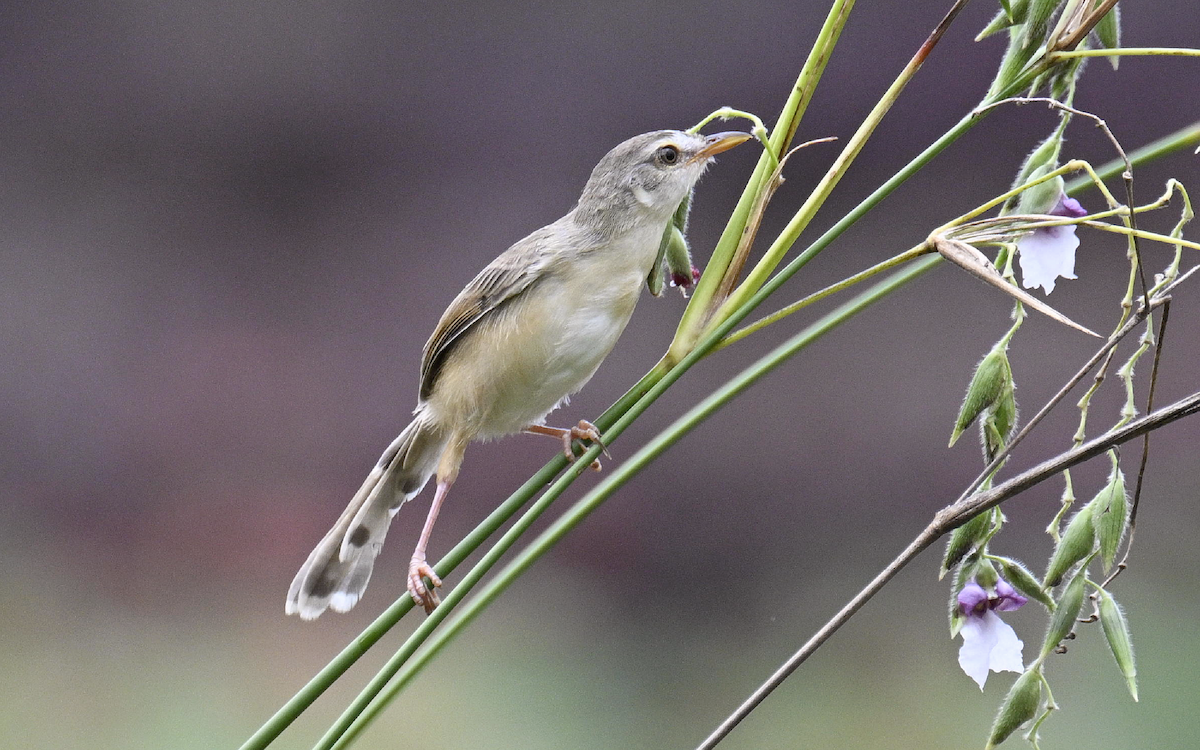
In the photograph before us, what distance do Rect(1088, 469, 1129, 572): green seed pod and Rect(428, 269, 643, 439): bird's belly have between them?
0.67m

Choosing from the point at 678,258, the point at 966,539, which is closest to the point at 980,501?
the point at 966,539

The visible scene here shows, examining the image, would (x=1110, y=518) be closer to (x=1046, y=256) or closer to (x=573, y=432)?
(x=1046, y=256)

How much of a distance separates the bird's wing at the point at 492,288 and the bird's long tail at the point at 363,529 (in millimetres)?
130

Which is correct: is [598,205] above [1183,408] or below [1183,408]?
above

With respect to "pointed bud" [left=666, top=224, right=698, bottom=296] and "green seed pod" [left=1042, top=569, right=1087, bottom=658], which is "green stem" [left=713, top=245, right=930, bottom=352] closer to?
"pointed bud" [left=666, top=224, right=698, bottom=296]

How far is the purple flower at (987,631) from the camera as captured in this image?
2.78 feet

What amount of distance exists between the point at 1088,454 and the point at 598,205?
881 millimetres

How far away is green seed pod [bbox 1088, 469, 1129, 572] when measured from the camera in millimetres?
857

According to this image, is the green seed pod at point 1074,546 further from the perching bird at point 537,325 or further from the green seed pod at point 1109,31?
the perching bird at point 537,325

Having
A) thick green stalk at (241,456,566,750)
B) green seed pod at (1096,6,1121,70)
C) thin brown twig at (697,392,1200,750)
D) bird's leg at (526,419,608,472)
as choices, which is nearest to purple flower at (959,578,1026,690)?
thin brown twig at (697,392,1200,750)

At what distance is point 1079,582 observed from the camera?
86cm

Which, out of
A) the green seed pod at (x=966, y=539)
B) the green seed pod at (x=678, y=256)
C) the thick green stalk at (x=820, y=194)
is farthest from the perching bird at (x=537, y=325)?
the green seed pod at (x=966, y=539)

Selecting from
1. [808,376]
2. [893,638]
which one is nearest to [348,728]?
[893,638]

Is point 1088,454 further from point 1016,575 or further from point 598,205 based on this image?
point 598,205
